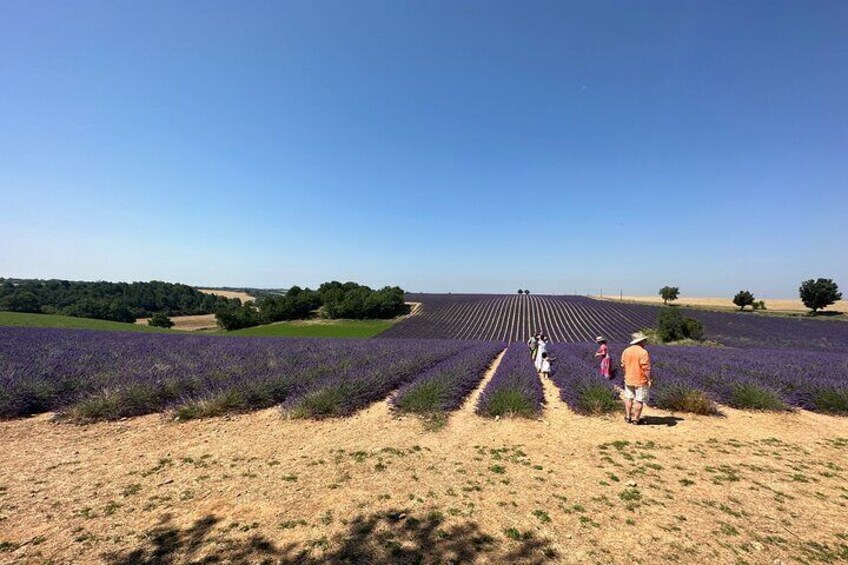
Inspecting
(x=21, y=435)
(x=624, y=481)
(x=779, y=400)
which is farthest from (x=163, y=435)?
(x=779, y=400)

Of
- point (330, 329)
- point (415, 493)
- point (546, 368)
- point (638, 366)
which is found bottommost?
point (330, 329)

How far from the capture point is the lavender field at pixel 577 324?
27.6 meters

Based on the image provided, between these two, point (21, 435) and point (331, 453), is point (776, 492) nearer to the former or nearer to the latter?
point (331, 453)

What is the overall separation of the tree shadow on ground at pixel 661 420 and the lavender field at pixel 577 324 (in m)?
23.9

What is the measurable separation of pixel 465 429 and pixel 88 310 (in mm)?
84319

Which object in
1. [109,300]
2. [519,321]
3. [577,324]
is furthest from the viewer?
[109,300]

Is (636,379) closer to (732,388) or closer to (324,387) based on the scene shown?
(732,388)

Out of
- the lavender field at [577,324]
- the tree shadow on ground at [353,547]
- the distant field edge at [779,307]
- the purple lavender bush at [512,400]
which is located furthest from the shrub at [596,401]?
the distant field edge at [779,307]

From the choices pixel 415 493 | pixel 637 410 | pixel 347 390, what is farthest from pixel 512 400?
pixel 415 493

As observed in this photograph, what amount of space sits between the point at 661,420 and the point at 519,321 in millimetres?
46879

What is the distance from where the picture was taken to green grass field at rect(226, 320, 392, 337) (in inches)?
1741

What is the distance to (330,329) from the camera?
158ft

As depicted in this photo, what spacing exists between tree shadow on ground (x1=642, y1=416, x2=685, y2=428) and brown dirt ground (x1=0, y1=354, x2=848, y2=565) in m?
0.42

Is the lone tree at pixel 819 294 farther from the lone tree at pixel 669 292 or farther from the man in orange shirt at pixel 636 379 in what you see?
the man in orange shirt at pixel 636 379
